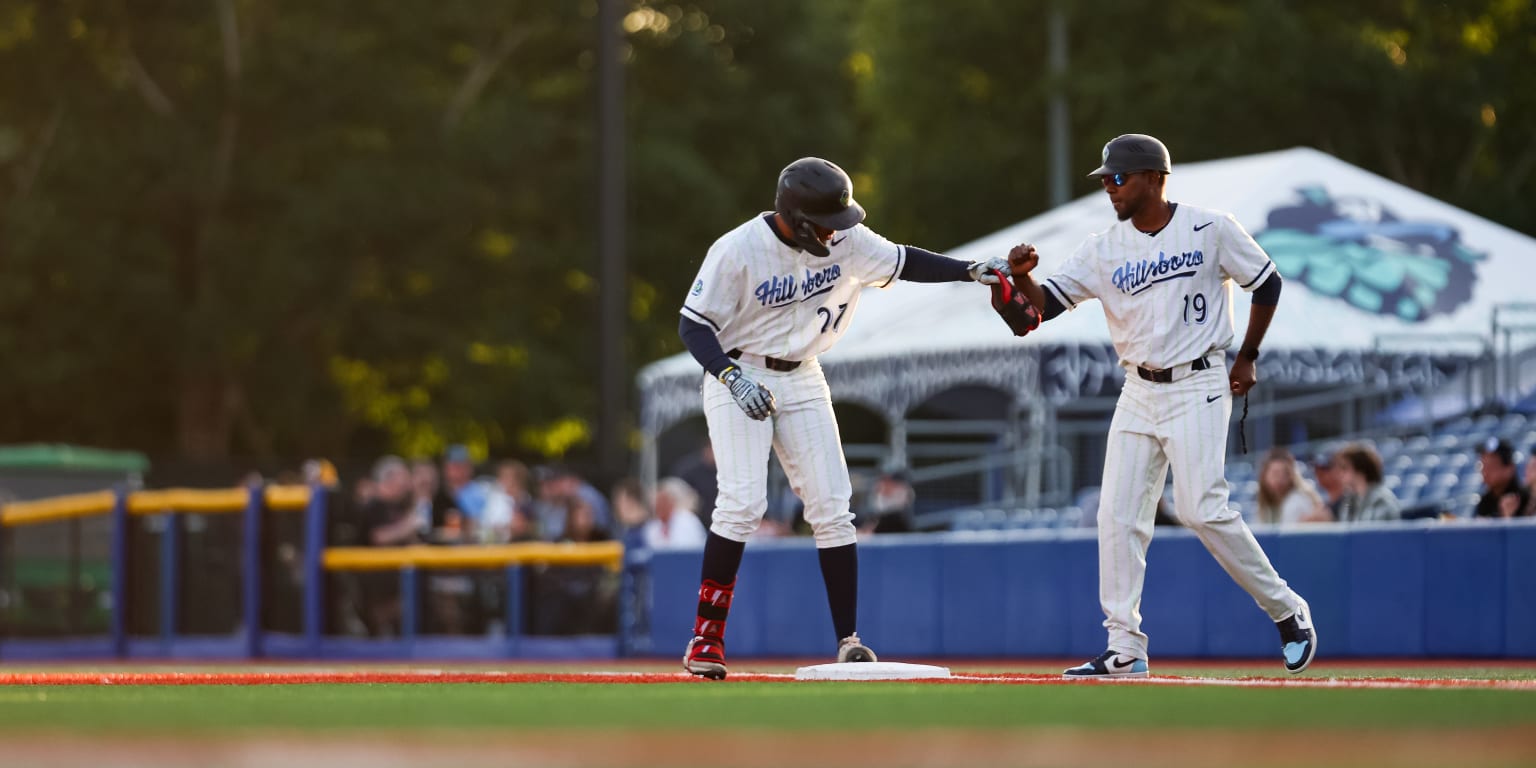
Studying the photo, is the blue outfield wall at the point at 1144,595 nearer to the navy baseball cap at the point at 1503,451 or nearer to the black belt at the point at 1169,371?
the navy baseball cap at the point at 1503,451

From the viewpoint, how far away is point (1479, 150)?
108ft

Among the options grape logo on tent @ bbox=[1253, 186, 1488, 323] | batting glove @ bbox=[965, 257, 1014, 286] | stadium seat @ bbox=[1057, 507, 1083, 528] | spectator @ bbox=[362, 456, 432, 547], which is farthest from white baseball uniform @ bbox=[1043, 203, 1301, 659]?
grape logo on tent @ bbox=[1253, 186, 1488, 323]

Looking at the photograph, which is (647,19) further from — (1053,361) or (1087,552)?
(1087,552)

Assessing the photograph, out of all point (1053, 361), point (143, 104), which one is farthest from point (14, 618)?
point (143, 104)

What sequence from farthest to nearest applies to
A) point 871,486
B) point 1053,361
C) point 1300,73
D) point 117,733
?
point 1300,73, point 871,486, point 1053,361, point 117,733

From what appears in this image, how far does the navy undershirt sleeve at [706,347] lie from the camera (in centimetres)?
923

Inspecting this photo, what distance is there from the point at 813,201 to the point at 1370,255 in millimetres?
12115

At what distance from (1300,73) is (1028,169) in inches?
274

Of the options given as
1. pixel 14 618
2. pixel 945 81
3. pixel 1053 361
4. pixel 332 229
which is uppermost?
pixel 945 81

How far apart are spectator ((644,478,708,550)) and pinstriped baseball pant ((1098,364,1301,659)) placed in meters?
8.56

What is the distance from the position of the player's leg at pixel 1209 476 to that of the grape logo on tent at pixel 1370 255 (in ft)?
36.6

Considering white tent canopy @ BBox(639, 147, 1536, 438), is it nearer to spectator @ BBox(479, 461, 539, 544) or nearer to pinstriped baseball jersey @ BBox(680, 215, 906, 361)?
spectator @ BBox(479, 461, 539, 544)

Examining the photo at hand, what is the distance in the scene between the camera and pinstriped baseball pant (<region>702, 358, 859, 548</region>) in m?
9.35

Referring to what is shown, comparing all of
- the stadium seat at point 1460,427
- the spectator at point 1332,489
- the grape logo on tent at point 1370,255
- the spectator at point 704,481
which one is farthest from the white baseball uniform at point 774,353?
the grape logo on tent at point 1370,255
